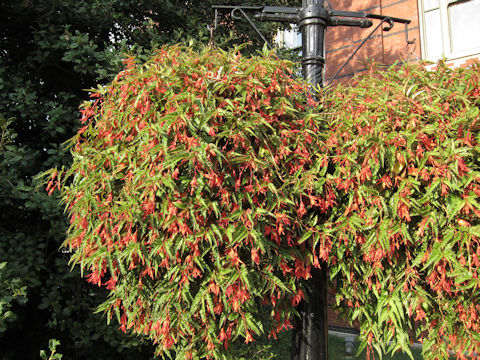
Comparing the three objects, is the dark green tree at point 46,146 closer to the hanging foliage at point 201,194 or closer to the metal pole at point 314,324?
the hanging foliage at point 201,194

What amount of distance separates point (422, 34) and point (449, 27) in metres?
0.42

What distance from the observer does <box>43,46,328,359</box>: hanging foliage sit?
2.09m

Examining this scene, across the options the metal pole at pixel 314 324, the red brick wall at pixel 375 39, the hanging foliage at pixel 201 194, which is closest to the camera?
the hanging foliage at pixel 201 194

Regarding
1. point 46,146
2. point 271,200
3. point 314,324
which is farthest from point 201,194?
point 46,146

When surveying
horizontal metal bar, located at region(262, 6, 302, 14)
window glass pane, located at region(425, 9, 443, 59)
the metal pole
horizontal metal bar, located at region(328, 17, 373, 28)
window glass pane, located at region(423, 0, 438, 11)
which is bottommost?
the metal pole

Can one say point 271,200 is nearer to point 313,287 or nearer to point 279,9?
point 313,287

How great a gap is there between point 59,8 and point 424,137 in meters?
3.93

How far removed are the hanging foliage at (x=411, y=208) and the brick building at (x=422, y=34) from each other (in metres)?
3.83

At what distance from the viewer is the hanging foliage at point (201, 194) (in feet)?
6.86

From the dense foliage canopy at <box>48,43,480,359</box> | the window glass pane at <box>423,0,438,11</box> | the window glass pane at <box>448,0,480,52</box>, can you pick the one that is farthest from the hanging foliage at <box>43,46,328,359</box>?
the window glass pane at <box>423,0,438,11</box>

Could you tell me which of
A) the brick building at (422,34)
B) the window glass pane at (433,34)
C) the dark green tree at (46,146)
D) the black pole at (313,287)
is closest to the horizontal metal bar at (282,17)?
the black pole at (313,287)

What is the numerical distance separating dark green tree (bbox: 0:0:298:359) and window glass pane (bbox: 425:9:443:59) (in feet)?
13.2

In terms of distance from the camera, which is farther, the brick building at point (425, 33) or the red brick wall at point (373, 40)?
the red brick wall at point (373, 40)

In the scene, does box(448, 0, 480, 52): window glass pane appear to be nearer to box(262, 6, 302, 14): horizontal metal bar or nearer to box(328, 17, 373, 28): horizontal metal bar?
box(328, 17, 373, 28): horizontal metal bar
